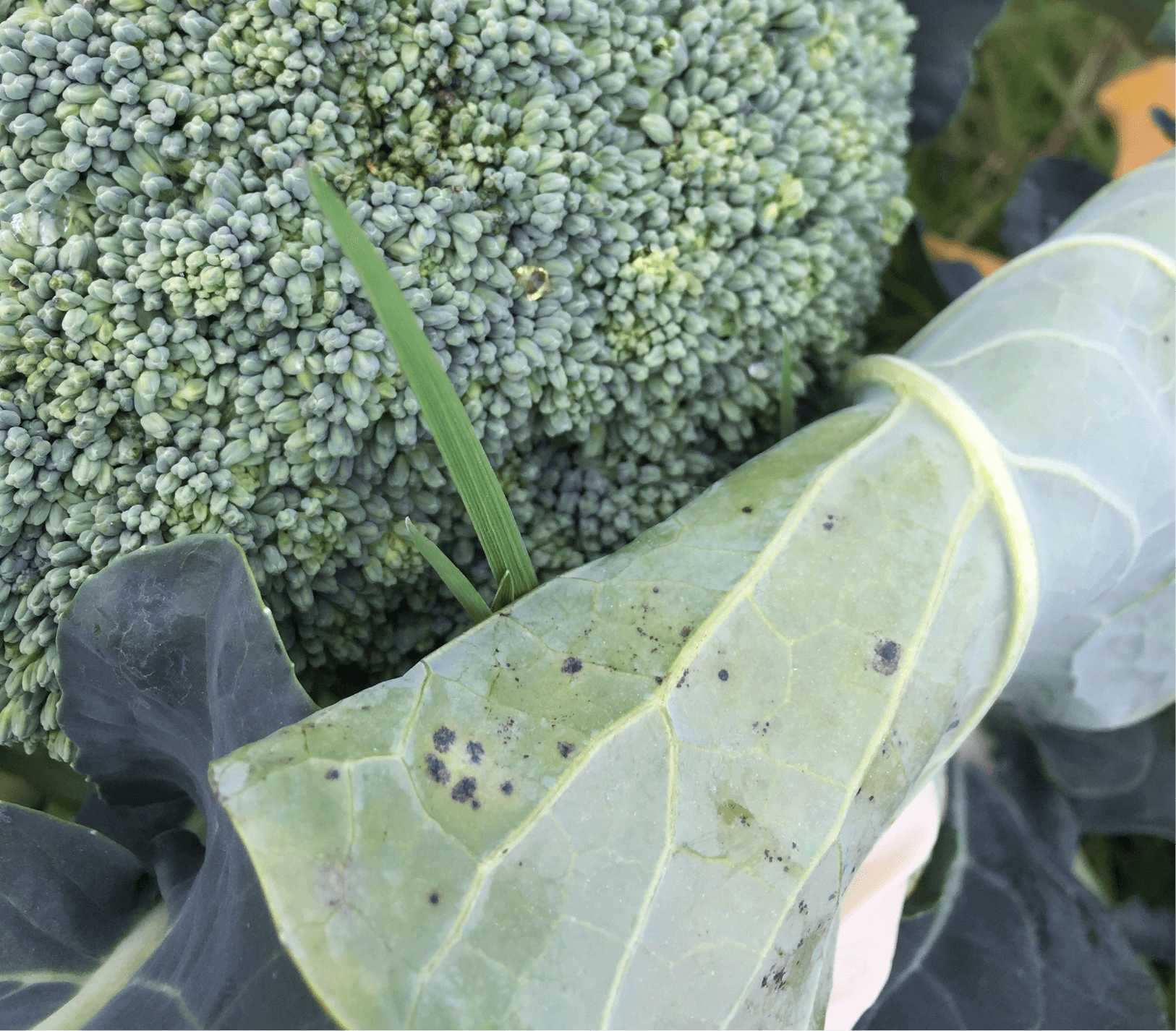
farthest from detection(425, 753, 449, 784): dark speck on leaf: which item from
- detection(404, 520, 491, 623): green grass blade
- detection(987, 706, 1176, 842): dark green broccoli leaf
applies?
detection(987, 706, 1176, 842): dark green broccoli leaf

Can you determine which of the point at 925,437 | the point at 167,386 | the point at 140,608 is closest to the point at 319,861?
the point at 140,608

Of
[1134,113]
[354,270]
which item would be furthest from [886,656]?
[1134,113]

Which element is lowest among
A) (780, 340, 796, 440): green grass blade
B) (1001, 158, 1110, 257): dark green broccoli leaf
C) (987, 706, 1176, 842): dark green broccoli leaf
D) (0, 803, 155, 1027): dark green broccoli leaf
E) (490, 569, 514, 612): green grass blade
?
(987, 706, 1176, 842): dark green broccoli leaf

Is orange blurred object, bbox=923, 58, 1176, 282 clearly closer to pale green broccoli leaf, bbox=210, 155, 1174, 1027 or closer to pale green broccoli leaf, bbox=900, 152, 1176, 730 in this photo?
pale green broccoli leaf, bbox=900, 152, 1176, 730

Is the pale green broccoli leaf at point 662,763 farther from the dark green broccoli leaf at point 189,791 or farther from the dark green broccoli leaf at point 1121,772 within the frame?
the dark green broccoli leaf at point 1121,772

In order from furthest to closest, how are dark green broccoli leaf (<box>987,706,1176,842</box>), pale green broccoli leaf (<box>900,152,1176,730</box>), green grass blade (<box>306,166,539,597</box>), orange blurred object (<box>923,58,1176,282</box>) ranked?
1. orange blurred object (<box>923,58,1176,282</box>)
2. dark green broccoli leaf (<box>987,706,1176,842</box>)
3. pale green broccoli leaf (<box>900,152,1176,730</box>)
4. green grass blade (<box>306,166,539,597</box>)

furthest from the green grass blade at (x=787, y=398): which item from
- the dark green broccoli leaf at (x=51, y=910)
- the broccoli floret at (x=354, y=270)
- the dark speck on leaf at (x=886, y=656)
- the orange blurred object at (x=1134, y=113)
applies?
the dark green broccoli leaf at (x=51, y=910)
